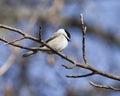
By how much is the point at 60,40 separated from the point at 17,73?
0.93 metres

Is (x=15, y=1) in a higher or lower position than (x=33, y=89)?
higher

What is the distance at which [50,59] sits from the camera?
2416mm

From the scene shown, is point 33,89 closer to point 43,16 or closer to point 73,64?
point 43,16

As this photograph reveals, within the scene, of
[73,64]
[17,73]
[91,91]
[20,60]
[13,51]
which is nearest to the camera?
[73,64]

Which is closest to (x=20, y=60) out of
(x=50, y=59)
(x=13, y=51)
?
(x=50, y=59)

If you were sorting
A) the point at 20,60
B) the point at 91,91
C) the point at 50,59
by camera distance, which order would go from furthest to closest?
the point at 91,91 < the point at 20,60 < the point at 50,59

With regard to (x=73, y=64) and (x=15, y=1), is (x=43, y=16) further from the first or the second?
(x=73, y=64)

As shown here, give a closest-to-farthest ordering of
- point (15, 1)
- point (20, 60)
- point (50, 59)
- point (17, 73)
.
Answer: point (50, 59) < point (20, 60) < point (17, 73) < point (15, 1)

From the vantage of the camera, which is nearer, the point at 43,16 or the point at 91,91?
the point at 91,91

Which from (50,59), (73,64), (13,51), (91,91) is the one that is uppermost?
(73,64)

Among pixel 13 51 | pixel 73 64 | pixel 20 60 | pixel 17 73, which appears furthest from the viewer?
pixel 17 73

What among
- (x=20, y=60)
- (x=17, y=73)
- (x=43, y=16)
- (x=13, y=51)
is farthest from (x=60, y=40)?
(x=43, y=16)

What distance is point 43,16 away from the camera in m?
3.75

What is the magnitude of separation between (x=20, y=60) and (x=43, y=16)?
40.8 inches
